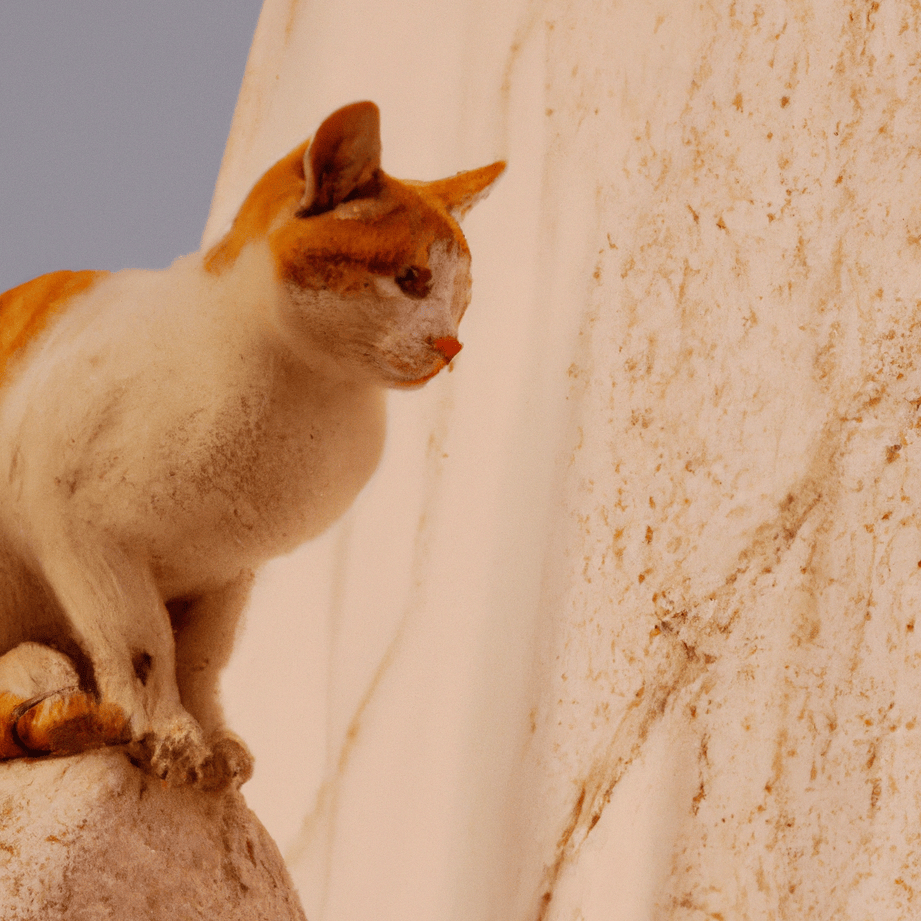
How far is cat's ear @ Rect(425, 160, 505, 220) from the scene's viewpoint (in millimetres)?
574

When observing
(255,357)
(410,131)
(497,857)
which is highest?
(410,131)

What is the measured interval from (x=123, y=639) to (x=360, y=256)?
24cm

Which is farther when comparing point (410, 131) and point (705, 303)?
point (410, 131)

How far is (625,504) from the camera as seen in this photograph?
0.84 metres

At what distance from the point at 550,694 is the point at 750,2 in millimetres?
564

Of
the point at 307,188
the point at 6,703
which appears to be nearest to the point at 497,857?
the point at 6,703

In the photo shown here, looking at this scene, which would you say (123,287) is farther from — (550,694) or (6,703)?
(550,694)

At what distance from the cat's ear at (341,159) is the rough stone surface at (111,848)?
306 millimetres

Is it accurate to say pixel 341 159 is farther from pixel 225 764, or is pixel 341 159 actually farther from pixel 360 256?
pixel 225 764

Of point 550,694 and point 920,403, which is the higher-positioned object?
point 920,403

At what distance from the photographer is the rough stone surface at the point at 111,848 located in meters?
0.53

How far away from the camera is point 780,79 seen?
2.56ft

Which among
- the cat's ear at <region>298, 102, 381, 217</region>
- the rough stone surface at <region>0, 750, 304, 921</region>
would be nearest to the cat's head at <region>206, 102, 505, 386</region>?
the cat's ear at <region>298, 102, 381, 217</region>

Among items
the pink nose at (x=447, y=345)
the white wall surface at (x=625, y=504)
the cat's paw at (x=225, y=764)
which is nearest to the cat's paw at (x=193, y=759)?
the cat's paw at (x=225, y=764)
